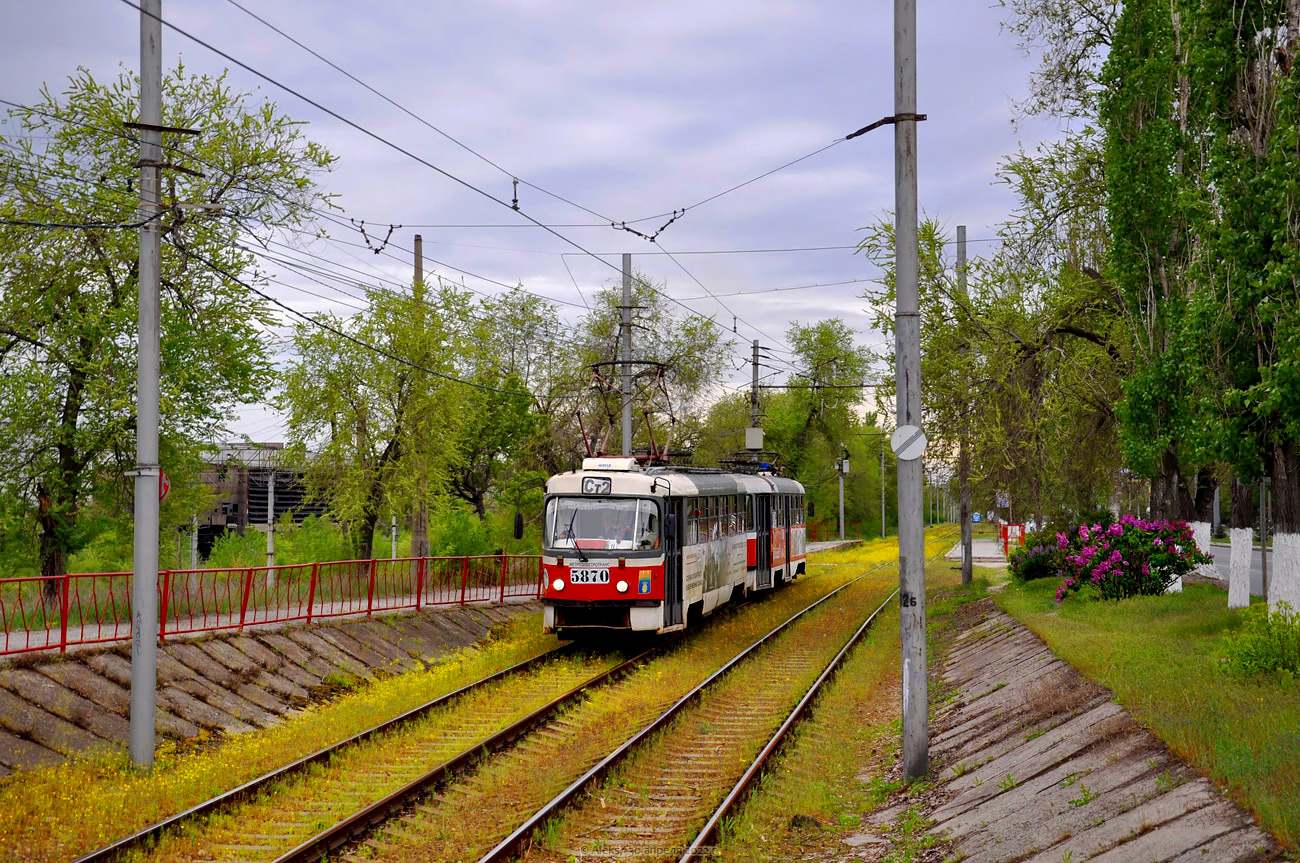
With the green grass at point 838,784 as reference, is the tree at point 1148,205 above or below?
above

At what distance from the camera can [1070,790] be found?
8375mm

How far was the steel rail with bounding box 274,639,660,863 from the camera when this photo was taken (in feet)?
28.7

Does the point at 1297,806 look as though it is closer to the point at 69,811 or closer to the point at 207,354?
the point at 69,811

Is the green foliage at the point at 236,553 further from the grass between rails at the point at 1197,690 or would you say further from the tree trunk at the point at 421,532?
the grass between rails at the point at 1197,690

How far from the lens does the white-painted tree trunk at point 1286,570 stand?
1393 centimetres

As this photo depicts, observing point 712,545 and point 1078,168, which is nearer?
point 712,545

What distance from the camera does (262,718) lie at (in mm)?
14656

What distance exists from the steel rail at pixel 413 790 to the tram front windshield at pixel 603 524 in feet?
13.0

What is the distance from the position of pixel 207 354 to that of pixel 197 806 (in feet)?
49.7

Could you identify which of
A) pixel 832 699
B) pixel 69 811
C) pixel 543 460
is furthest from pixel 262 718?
pixel 543 460

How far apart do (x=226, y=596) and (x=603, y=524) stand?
6.23 meters

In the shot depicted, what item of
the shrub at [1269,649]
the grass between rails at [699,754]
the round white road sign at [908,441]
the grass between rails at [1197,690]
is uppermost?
the round white road sign at [908,441]

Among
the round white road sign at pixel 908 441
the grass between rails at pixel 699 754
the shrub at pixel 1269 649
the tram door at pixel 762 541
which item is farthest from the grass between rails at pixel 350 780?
the tram door at pixel 762 541

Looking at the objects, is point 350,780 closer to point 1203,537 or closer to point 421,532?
point 421,532
